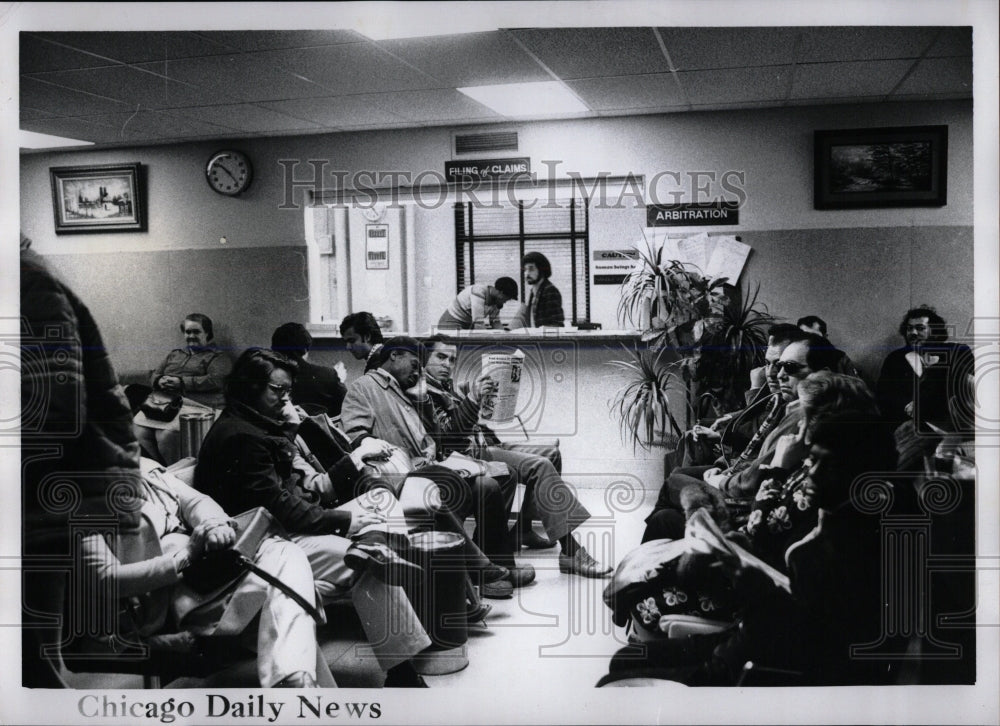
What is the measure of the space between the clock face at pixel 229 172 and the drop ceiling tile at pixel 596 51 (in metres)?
1.28

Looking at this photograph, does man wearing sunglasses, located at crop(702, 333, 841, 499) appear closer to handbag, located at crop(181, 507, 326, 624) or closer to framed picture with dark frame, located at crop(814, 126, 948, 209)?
framed picture with dark frame, located at crop(814, 126, 948, 209)

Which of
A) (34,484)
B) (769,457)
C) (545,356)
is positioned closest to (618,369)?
(545,356)

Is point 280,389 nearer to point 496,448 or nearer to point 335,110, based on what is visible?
point 496,448

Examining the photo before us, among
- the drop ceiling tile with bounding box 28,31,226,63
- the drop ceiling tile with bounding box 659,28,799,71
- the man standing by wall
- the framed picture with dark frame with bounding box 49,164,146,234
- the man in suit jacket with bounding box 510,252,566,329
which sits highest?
the drop ceiling tile with bounding box 28,31,226,63

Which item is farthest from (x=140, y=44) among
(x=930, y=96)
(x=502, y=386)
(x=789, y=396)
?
(x=930, y=96)

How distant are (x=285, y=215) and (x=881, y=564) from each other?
9.60 ft

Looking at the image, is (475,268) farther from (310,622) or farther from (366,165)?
(310,622)

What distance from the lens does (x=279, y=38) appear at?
3.40 meters

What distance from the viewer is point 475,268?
3.60 metres

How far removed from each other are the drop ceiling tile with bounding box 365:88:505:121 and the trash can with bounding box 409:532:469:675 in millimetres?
1796

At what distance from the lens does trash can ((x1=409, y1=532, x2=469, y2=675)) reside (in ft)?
11.7

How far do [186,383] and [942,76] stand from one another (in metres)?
3.39

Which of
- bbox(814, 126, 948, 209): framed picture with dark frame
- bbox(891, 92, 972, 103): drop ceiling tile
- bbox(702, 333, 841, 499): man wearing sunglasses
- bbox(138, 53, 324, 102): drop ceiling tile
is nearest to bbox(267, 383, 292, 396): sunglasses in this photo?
bbox(138, 53, 324, 102): drop ceiling tile

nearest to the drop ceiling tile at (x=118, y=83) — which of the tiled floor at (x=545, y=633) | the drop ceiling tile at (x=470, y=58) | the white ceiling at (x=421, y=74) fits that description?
the white ceiling at (x=421, y=74)
